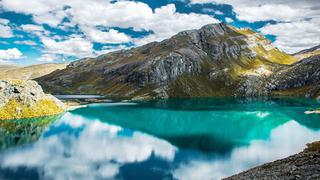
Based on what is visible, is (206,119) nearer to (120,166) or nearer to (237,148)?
(237,148)

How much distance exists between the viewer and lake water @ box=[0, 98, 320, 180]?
84562 millimetres

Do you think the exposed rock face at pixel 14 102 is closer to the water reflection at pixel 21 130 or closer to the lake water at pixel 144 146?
the water reflection at pixel 21 130

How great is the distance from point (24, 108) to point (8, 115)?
46.4 ft

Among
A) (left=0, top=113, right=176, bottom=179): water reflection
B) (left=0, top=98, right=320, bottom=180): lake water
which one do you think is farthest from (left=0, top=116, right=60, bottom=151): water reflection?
(left=0, top=113, right=176, bottom=179): water reflection

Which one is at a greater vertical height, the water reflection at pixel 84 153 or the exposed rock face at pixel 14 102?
the exposed rock face at pixel 14 102

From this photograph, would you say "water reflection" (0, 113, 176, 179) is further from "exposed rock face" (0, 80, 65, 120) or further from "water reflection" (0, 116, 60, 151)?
"exposed rock face" (0, 80, 65, 120)

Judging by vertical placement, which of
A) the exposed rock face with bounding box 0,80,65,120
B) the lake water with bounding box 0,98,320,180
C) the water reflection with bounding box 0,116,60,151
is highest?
the exposed rock face with bounding box 0,80,65,120

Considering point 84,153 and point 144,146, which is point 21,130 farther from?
point 144,146

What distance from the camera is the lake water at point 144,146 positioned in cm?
8456

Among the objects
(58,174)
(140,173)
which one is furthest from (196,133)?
(58,174)

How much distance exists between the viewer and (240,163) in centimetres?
9269

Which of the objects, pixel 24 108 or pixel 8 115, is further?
pixel 24 108

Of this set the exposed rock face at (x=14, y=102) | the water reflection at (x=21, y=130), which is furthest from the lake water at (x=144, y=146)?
the exposed rock face at (x=14, y=102)

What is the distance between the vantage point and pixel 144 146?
119 meters
